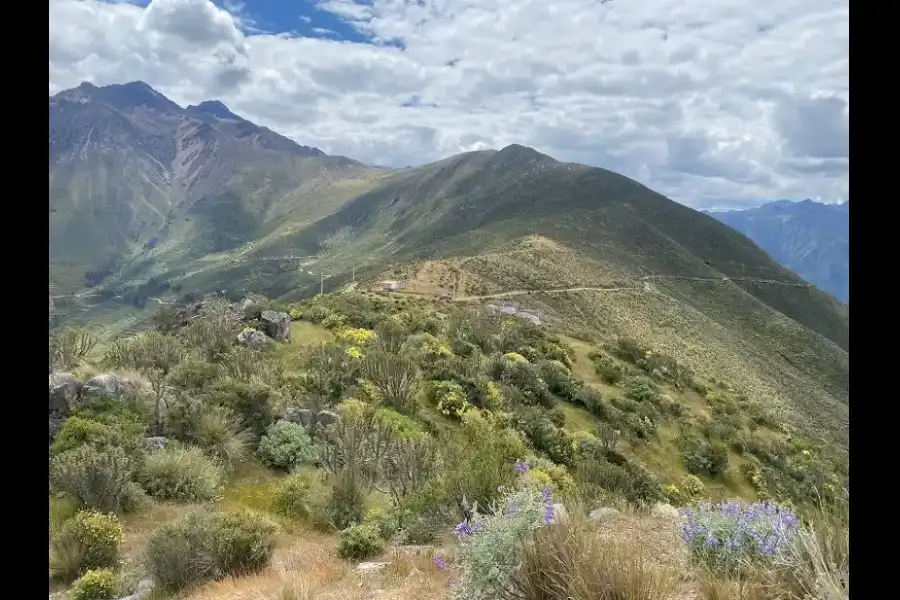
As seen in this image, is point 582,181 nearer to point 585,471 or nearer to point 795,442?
point 795,442

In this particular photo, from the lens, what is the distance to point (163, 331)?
14789 mm

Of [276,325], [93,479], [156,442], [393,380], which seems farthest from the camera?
[276,325]

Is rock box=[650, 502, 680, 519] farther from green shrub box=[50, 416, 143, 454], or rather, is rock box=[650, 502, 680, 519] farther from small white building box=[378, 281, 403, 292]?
small white building box=[378, 281, 403, 292]

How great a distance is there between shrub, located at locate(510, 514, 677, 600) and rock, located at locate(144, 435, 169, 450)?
621 centimetres

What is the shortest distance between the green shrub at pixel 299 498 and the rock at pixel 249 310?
872 centimetres

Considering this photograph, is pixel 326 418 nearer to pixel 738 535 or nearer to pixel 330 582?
pixel 330 582

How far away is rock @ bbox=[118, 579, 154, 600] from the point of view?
4.70 metres

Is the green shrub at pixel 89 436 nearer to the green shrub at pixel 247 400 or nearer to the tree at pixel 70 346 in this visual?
the green shrub at pixel 247 400

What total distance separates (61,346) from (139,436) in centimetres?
349

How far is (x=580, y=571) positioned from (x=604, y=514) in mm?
2812

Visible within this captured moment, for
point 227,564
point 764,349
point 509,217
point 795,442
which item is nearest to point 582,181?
point 509,217

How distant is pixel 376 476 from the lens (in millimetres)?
8070

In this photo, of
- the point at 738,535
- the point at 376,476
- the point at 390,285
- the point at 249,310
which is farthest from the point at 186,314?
the point at 390,285

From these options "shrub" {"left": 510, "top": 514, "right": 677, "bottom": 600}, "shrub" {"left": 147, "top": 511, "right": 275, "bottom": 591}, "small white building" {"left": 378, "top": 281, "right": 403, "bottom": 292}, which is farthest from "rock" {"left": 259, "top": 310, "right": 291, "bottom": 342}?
"small white building" {"left": 378, "top": 281, "right": 403, "bottom": 292}
